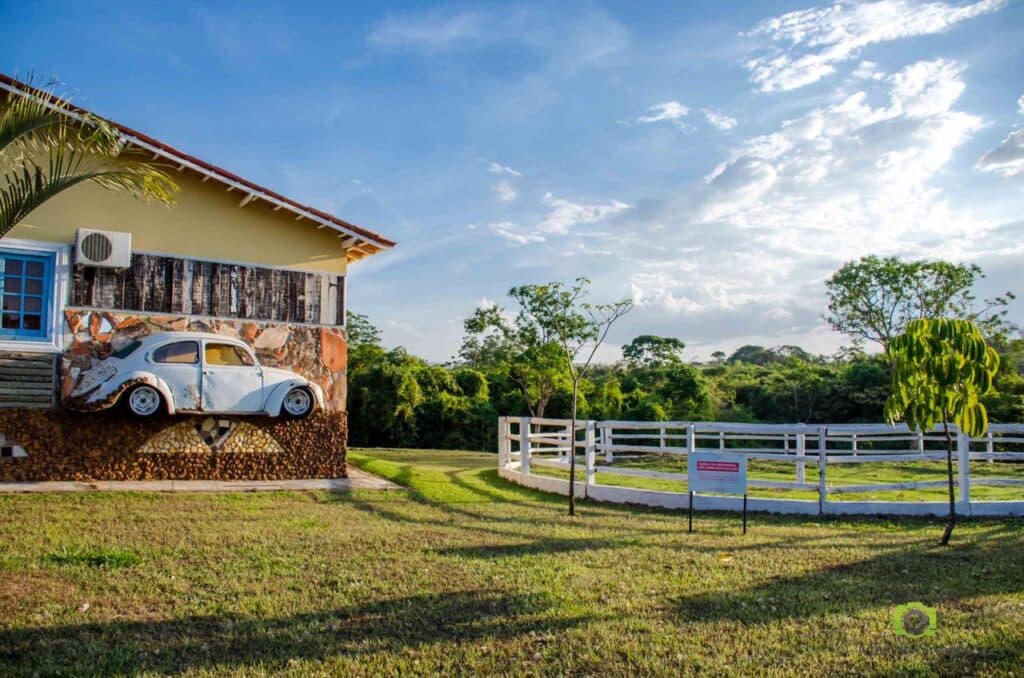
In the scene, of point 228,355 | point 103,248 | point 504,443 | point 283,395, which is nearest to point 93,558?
point 228,355

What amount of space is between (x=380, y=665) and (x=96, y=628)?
2.01m

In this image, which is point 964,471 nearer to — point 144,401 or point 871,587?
point 871,587

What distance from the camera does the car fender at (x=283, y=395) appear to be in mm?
12883

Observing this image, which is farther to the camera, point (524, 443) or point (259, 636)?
point (524, 443)

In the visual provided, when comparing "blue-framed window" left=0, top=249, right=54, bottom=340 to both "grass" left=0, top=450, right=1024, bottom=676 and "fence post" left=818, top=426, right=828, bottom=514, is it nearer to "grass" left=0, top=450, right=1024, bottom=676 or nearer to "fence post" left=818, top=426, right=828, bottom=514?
"grass" left=0, top=450, right=1024, bottom=676

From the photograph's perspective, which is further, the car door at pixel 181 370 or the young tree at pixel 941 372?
the car door at pixel 181 370

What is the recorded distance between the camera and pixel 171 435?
41.1ft

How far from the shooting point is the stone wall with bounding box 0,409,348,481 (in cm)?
1163

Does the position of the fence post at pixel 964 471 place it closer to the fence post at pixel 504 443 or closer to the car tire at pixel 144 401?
the fence post at pixel 504 443

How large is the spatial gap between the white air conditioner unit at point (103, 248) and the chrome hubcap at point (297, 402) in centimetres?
315

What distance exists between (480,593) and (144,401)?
295 inches

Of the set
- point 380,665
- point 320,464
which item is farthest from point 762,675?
point 320,464

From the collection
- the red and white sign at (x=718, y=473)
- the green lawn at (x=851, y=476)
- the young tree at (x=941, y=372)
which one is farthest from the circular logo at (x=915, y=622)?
the green lawn at (x=851, y=476)

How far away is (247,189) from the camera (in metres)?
13.0
